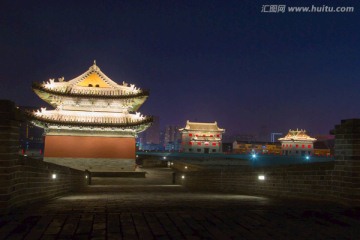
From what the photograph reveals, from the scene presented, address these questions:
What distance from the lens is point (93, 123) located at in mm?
25828

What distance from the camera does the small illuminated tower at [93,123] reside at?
85.9 ft

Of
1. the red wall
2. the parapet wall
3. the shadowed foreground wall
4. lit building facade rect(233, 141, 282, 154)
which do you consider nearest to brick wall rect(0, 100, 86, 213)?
the shadowed foreground wall

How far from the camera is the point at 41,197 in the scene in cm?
970

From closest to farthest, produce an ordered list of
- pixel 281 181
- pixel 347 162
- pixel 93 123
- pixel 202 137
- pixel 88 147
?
pixel 347 162, pixel 281 181, pixel 93 123, pixel 88 147, pixel 202 137

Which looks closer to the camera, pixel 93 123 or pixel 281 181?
pixel 281 181

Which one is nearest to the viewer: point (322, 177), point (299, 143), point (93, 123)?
point (322, 177)

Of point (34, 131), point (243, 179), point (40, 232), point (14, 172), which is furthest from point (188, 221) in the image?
point (34, 131)

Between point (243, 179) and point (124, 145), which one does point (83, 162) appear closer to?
point (124, 145)

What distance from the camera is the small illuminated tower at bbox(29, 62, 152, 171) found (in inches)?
1031

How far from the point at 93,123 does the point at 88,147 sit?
7.12ft

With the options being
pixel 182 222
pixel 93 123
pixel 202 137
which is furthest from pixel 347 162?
pixel 202 137

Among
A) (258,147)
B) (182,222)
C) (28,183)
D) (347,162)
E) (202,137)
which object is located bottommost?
(182,222)

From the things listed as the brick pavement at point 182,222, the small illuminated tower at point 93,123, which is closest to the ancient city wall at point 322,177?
the brick pavement at point 182,222

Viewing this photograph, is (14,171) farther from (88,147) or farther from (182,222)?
(88,147)
